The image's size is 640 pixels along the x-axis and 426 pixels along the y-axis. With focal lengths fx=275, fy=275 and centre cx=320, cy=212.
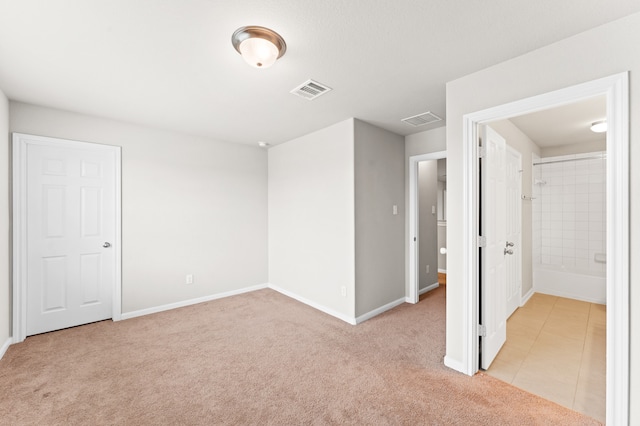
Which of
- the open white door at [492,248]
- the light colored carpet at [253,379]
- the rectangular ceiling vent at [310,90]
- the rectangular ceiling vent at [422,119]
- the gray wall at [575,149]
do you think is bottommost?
the light colored carpet at [253,379]

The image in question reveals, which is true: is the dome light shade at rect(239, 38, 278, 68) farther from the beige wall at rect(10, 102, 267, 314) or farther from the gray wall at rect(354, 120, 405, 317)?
the beige wall at rect(10, 102, 267, 314)

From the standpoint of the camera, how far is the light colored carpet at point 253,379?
1822 mm

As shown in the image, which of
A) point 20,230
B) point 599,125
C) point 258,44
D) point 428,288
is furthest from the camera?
point 428,288

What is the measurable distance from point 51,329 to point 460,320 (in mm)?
4262

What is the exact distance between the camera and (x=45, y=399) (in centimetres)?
198

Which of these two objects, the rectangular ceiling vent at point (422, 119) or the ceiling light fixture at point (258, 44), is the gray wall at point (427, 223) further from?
the ceiling light fixture at point (258, 44)

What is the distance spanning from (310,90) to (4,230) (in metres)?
3.25

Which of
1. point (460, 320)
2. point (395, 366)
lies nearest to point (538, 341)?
point (460, 320)

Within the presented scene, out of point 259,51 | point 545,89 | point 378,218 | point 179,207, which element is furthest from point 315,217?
point 545,89

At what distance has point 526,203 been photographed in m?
4.18

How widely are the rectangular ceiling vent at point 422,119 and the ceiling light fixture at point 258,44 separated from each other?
1937mm

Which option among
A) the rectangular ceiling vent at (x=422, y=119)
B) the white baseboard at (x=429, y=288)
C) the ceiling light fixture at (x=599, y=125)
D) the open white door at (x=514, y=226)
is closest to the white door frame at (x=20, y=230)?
the rectangular ceiling vent at (x=422, y=119)

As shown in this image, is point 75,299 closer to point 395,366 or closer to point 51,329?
point 51,329

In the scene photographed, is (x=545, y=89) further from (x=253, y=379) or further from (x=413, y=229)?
(x=253, y=379)
